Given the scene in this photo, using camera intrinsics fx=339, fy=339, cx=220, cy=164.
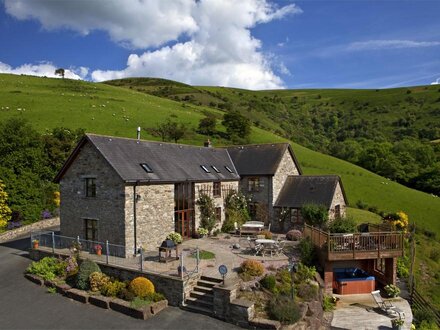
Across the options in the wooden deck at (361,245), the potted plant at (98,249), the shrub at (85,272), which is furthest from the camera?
the potted plant at (98,249)

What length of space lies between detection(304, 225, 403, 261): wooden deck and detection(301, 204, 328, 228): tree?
6888 mm

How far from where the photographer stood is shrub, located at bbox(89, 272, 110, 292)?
17.3 m

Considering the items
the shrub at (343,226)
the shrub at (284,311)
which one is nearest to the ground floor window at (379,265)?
the shrub at (343,226)

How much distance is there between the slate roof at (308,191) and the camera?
29.6 meters

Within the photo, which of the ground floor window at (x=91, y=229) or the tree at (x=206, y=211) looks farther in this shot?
the tree at (x=206, y=211)

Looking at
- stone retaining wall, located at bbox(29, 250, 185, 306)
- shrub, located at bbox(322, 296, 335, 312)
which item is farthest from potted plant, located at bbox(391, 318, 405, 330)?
stone retaining wall, located at bbox(29, 250, 185, 306)

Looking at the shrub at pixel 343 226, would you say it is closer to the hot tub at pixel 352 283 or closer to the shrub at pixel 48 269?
the hot tub at pixel 352 283

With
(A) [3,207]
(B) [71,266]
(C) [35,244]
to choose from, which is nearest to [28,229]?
(A) [3,207]

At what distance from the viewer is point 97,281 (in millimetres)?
17391

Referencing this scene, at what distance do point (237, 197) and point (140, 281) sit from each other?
51.9 ft

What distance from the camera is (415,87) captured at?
144500 millimetres

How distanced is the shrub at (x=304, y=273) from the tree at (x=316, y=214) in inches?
343

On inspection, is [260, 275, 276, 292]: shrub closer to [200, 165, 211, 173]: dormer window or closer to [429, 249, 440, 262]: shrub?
[200, 165, 211, 173]: dormer window

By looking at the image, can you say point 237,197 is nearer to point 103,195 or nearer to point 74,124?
point 103,195
